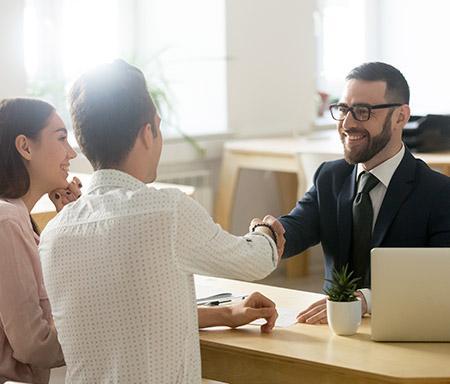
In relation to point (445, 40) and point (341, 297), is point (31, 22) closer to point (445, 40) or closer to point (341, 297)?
point (445, 40)

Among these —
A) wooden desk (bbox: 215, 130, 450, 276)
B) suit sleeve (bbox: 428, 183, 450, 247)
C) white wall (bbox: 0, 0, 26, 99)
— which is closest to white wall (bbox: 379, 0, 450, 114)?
wooden desk (bbox: 215, 130, 450, 276)

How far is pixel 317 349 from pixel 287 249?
0.97 metres

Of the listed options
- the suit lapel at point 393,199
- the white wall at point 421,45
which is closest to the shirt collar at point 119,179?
the suit lapel at point 393,199

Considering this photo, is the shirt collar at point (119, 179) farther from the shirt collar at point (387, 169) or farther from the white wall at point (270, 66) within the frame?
the white wall at point (270, 66)

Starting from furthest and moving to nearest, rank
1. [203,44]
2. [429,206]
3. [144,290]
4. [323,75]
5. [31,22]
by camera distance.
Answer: [323,75] < [203,44] < [31,22] < [429,206] < [144,290]

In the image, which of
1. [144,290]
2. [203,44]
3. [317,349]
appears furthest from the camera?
[203,44]

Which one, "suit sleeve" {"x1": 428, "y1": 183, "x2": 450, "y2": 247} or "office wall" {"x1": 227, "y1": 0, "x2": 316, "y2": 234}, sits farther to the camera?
"office wall" {"x1": 227, "y1": 0, "x2": 316, "y2": 234}

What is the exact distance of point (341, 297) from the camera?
8.52 feet

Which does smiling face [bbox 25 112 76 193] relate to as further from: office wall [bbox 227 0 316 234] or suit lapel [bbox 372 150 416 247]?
office wall [bbox 227 0 316 234]

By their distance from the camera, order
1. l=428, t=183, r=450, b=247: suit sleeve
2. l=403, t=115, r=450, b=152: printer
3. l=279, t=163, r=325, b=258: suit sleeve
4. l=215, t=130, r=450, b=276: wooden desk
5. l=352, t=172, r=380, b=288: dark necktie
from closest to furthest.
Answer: l=428, t=183, r=450, b=247: suit sleeve
l=352, t=172, r=380, b=288: dark necktie
l=279, t=163, r=325, b=258: suit sleeve
l=403, t=115, r=450, b=152: printer
l=215, t=130, r=450, b=276: wooden desk

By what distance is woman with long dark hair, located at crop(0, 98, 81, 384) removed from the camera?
Result: 2.63 m

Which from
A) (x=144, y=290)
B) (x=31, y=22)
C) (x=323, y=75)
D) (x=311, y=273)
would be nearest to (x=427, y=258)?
(x=144, y=290)

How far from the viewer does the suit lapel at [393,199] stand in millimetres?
3152

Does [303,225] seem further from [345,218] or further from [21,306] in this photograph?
[21,306]
